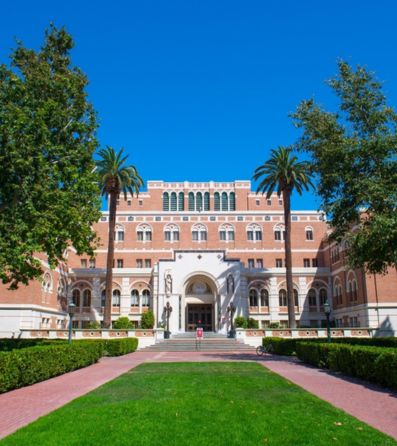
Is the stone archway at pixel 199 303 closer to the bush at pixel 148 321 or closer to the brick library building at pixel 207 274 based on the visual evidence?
the brick library building at pixel 207 274

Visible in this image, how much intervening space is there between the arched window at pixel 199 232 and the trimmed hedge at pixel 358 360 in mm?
35878

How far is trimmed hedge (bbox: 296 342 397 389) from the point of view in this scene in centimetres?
1325

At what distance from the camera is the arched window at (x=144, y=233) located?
57119mm

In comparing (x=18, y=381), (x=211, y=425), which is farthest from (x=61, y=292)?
(x=211, y=425)

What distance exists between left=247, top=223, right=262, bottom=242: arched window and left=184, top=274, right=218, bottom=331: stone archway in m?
11.3

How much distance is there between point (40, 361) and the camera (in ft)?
52.2

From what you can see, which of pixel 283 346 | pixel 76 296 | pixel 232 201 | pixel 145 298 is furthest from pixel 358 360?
pixel 232 201

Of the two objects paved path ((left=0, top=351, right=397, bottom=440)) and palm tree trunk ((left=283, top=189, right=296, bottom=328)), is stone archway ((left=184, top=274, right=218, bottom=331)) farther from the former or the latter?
paved path ((left=0, top=351, right=397, bottom=440))

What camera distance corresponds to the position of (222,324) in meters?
45.3

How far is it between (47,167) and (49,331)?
2138 cm

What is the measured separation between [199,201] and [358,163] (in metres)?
41.6

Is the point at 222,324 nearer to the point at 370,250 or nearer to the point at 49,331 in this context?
the point at 49,331

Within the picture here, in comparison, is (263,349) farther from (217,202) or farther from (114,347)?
(217,202)

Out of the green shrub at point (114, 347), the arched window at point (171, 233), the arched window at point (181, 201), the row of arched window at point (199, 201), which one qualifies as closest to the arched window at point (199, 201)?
the row of arched window at point (199, 201)
